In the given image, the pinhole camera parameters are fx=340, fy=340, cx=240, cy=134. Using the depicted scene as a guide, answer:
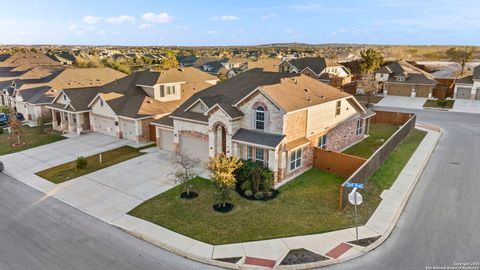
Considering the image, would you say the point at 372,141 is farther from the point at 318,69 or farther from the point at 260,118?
the point at 318,69

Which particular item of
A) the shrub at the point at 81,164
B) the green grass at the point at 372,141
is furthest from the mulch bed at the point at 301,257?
the shrub at the point at 81,164

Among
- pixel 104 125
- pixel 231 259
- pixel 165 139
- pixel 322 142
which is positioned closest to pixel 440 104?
pixel 322 142

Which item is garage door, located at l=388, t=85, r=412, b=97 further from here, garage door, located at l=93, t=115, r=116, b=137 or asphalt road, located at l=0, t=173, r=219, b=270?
asphalt road, located at l=0, t=173, r=219, b=270

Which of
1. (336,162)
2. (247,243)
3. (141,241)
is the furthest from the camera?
(336,162)

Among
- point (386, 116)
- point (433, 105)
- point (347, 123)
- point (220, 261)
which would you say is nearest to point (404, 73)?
point (433, 105)

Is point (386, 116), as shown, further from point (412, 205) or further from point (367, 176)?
point (412, 205)
